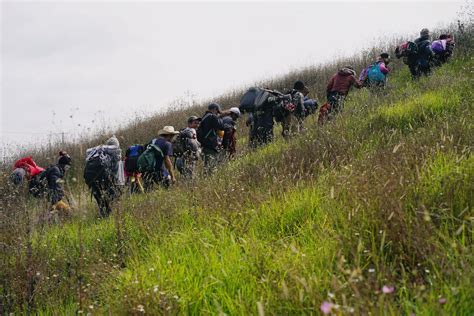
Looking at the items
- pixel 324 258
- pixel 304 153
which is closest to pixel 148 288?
pixel 324 258

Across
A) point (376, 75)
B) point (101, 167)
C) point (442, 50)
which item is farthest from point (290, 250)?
point (442, 50)

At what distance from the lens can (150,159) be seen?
7676 mm

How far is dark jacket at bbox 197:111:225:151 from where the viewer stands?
27.1 ft

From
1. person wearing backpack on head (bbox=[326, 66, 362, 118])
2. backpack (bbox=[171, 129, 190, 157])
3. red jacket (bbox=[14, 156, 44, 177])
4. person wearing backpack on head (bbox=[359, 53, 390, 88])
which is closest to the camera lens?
backpack (bbox=[171, 129, 190, 157])

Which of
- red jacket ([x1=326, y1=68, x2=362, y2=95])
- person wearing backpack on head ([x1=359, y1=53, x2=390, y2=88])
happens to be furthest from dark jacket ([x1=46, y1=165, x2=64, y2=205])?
person wearing backpack on head ([x1=359, y1=53, x2=390, y2=88])

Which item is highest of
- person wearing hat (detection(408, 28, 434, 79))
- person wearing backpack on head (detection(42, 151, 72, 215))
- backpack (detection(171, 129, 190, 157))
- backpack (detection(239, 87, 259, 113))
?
person wearing hat (detection(408, 28, 434, 79))

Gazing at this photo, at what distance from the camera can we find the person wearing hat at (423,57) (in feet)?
33.6

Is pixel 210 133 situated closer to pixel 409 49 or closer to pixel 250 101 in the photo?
pixel 250 101

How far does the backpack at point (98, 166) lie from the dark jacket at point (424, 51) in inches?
314

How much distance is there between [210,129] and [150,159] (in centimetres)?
138

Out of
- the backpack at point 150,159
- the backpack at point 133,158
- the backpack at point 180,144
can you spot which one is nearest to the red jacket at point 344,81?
the backpack at point 180,144

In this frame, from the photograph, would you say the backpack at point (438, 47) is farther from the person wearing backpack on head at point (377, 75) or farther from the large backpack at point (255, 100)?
the large backpack at point (255, 100)

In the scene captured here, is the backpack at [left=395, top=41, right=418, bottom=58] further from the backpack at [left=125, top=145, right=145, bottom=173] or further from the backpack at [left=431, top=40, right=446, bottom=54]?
the backpack at [left=125, top=145, right=145, bottom=173]

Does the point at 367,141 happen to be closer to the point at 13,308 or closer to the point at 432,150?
the point at 432,150
